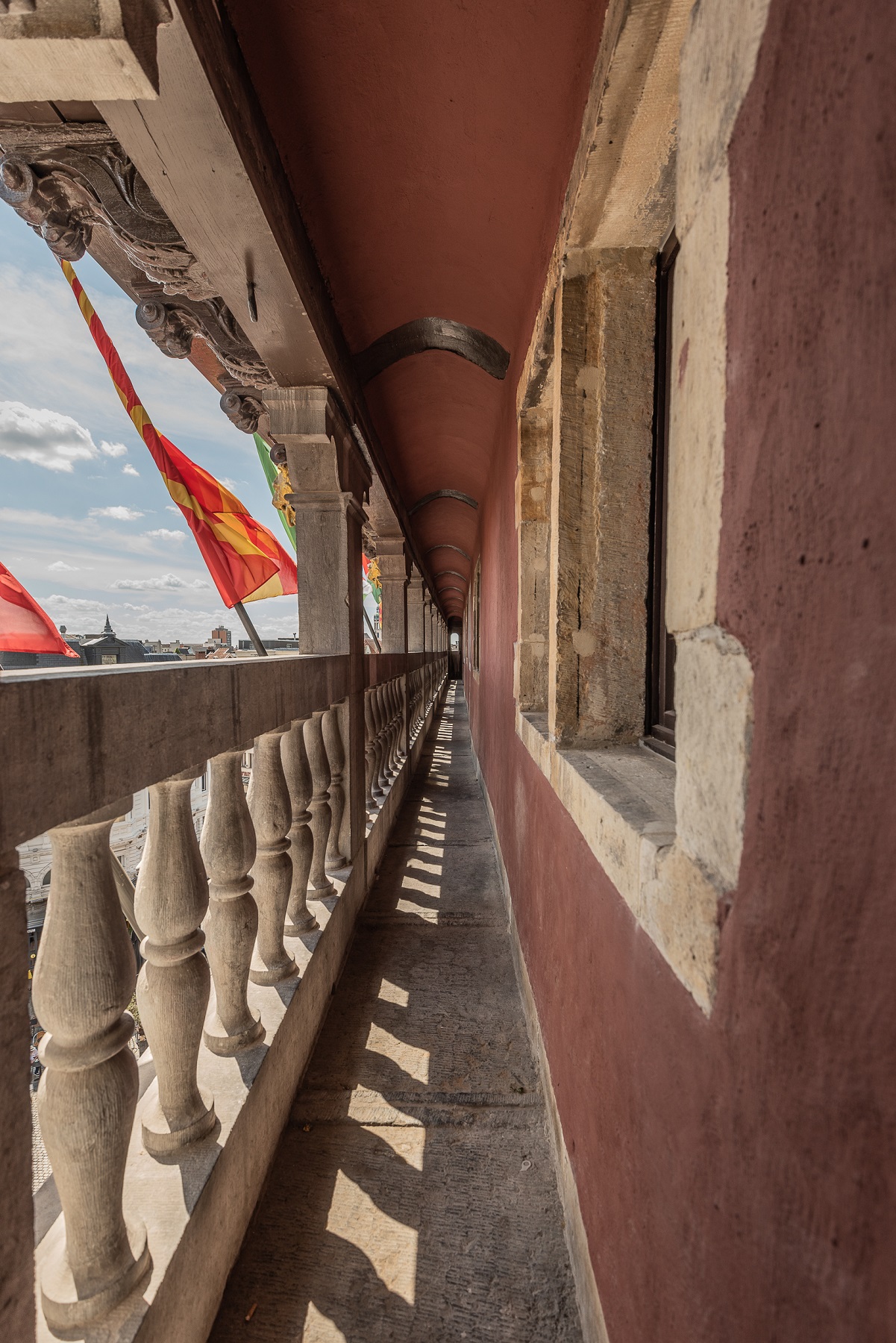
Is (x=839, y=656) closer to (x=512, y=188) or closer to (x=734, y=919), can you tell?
(x=734, y=919)

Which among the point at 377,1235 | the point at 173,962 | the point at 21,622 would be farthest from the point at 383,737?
the point at 173,962

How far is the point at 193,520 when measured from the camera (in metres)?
5.75

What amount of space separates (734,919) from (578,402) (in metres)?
1.52

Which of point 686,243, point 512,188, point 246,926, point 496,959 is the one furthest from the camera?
point 496,959

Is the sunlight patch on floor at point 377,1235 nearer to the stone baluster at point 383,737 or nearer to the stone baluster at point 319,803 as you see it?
the stone baluster at point 319,803

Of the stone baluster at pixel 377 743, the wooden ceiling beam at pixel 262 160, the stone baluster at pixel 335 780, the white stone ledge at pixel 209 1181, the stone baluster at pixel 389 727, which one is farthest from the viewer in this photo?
the stone baluster at pixel 389 727

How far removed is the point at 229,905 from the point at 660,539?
5.19 ft

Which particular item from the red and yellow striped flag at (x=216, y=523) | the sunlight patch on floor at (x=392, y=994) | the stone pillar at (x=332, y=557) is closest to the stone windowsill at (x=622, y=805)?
the sunlight patch on floor at (x=392, y=994)

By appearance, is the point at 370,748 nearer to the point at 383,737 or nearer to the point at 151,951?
the point at 383,737

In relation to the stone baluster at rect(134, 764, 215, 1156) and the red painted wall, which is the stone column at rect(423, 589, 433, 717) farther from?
the red painted wall

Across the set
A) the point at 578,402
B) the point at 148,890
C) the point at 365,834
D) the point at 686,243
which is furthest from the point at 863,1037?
the point at 365,834

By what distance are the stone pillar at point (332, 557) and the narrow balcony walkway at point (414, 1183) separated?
92cm

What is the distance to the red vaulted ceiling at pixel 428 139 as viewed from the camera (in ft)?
5.32

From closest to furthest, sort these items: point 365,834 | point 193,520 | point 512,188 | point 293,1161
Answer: point 293,1161
point 512,188
point 365,834
point 193,520
